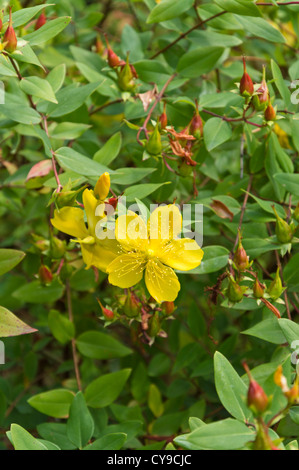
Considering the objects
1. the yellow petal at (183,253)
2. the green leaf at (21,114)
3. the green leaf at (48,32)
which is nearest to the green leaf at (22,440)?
the yellow petal at (183,253)

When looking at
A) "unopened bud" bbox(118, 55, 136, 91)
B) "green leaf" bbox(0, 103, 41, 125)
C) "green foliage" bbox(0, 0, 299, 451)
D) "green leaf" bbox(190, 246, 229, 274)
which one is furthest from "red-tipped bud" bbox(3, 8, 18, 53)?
"green leaf" bbox(190, 246, 229, 274)

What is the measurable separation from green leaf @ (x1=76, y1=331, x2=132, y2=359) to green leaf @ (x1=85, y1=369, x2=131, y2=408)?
96 mm

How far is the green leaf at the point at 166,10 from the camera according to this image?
1046 millimetres

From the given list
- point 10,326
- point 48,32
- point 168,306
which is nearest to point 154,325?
point 168,306

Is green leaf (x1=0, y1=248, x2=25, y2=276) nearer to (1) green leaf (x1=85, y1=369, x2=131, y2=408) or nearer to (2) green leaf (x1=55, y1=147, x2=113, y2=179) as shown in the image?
(2) green leaf (x1=55, y1=147, x2=113, y2=179)

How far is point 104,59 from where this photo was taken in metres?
1.28

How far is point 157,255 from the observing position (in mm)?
871

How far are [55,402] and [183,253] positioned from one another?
1.41 feet

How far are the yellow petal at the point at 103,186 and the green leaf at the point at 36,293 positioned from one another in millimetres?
408

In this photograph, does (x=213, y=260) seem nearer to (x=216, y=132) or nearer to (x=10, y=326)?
(x=216, y=132)

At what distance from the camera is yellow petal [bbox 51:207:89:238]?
0.85 m

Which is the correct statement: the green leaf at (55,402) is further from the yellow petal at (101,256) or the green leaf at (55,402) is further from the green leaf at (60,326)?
the yellow petal at (101,256)
